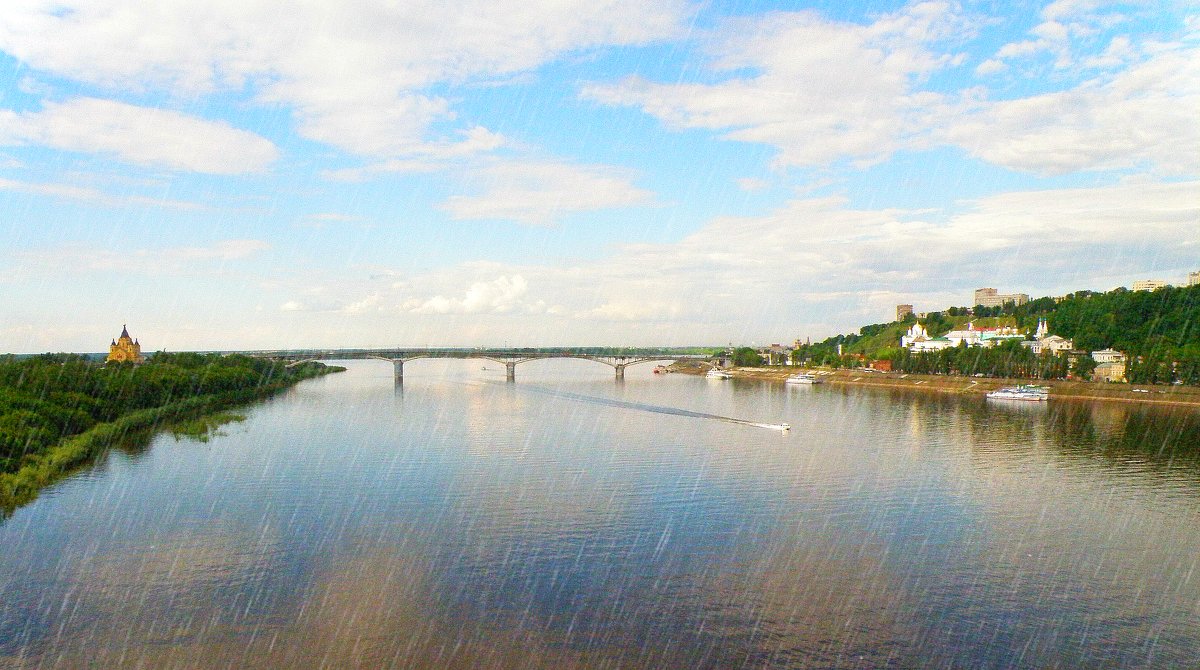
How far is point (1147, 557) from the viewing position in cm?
1689

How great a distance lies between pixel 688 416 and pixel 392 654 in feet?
120

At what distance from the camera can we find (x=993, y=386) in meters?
69.4

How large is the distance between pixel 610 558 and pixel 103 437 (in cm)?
2709

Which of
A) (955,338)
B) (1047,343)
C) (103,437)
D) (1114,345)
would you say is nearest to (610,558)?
(103,437)

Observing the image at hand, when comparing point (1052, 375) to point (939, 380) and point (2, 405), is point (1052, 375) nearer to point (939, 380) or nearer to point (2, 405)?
point (939, 380)

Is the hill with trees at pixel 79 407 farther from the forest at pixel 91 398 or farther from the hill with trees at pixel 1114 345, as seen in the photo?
the hill with trees at pixel 1114 345

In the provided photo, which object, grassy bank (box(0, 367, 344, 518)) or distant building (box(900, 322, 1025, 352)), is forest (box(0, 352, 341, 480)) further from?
distant building (box(900, 322, 1025, 352))

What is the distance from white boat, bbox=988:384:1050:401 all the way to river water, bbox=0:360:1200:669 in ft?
92.7

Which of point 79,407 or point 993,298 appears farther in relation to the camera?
point 993,298

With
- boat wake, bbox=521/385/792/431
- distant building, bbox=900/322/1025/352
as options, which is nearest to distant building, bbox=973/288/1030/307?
distant building, bbox=900/322/1025/352

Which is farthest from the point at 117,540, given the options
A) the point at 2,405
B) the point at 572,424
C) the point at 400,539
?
the point at 572,424

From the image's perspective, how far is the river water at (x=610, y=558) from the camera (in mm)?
12133

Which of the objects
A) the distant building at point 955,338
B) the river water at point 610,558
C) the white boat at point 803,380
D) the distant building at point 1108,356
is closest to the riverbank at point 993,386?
the white boat at point 803,380

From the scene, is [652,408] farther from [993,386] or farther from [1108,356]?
[1108,356]
